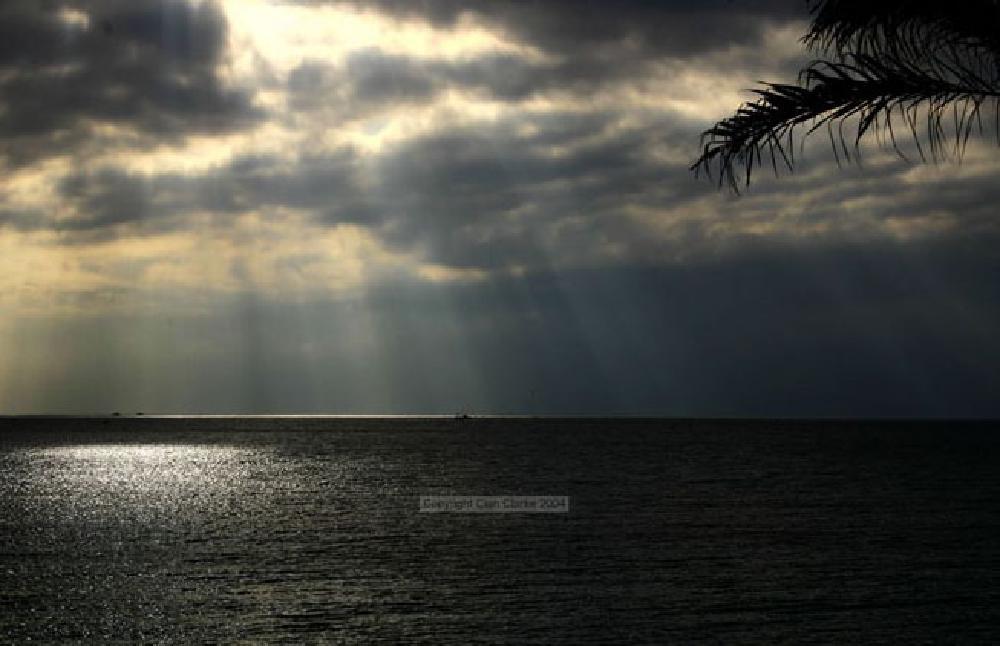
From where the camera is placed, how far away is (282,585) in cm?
4203

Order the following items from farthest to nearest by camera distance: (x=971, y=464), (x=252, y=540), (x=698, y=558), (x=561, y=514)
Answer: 1. (x=971, y=464)
2. (x=561, y=514)
3. (x=252, y=540)
4. (x=698, y=558)

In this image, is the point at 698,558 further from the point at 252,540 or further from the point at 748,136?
the point at 748,136

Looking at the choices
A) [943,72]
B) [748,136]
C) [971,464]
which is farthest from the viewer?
[971,464]

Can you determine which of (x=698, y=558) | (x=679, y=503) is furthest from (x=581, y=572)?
(x=679, y=503)

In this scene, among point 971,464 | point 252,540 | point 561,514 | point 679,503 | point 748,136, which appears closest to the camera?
point 748,136

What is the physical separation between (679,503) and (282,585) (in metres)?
44.5

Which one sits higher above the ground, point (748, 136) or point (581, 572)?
point (748, 136)

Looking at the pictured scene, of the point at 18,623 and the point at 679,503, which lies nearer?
the point at 18,623

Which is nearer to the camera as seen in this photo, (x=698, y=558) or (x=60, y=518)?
(x=698, y=558)

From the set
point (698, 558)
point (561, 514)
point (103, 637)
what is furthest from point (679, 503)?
point (103, 637)

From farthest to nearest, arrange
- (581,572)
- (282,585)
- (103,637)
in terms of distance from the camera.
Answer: (581,572), (282,585), (103,637)

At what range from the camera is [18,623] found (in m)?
34.3

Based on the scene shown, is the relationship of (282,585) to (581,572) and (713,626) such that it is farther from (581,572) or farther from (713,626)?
(713,626)

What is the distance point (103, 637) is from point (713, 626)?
20.6 meters
